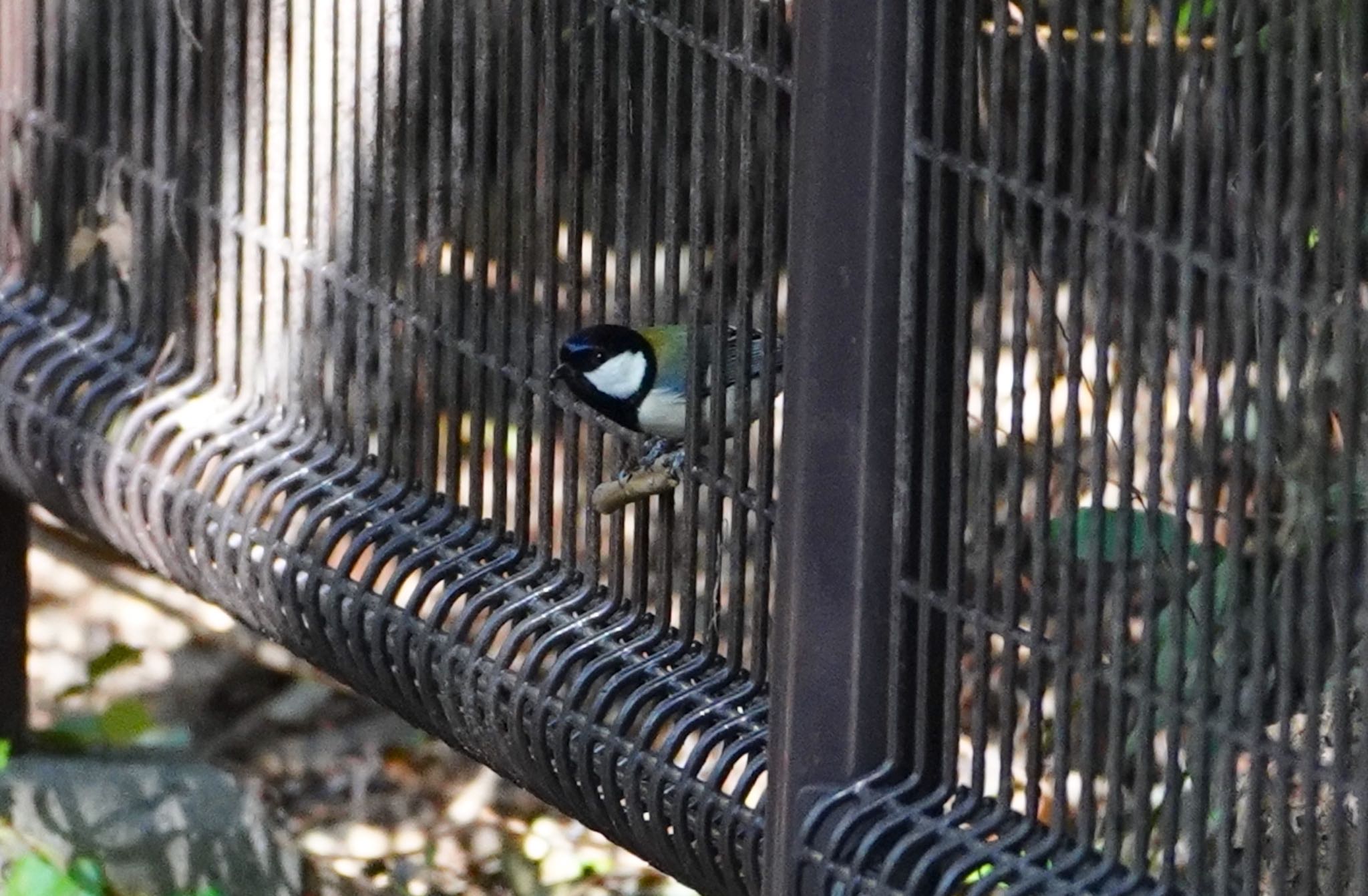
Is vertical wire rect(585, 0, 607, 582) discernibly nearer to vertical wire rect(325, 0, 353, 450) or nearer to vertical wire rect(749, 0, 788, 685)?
vertical wire rect(749, 0, 788, 685)

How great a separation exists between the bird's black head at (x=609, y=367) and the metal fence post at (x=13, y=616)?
2.31 metres

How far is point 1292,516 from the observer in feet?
7.90

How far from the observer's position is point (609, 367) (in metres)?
3.35

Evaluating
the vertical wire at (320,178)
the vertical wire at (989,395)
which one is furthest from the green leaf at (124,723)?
the vertical wire at (989,395)

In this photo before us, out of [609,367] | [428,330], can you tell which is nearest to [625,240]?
[609,367]

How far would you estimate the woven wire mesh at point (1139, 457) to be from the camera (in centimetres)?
232

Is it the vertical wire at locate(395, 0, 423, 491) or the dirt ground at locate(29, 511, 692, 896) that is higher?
the vertical wire at locate(395, 0, 423, 491)

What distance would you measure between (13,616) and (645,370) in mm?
2579

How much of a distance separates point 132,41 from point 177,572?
3.19 ft

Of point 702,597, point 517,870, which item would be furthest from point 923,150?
point 517,870

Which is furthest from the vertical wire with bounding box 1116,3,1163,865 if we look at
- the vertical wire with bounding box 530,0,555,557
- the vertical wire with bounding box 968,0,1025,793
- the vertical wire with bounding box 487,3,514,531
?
the vertical wire with bounding box 487,3,514,531

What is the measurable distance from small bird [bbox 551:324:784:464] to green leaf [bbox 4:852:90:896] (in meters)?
1.65

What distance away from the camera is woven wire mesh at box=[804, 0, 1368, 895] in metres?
2.32

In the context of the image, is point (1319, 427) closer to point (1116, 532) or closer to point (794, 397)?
point (1116, 532)
